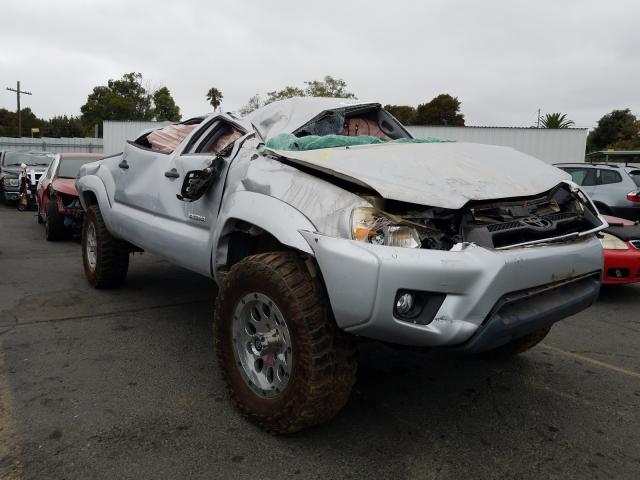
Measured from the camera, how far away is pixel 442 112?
61.0 metres

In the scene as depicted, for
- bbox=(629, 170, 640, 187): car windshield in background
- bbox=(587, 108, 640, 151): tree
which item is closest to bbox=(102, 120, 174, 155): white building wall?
bbox=(629, 170, 640, 187): car windshield in background

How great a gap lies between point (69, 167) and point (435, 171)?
9.04 metres

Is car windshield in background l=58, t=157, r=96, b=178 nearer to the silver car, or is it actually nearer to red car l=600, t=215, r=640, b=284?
red car l=600, t=215, r=640, b=284

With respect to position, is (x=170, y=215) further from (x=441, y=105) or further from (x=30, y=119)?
(x=30, y=119)

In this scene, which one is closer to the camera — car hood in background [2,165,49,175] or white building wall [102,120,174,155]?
car hood in background [2,165,49,175]

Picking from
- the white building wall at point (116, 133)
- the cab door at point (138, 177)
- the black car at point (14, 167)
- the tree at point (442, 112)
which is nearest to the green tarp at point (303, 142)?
the cab door at point (138, 177)

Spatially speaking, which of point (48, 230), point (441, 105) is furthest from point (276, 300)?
point (441, 105)

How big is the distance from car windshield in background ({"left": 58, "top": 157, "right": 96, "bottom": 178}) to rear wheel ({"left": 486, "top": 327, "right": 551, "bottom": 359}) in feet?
28.1

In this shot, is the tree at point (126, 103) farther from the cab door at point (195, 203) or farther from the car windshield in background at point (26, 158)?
the cab door at point (195, 203)

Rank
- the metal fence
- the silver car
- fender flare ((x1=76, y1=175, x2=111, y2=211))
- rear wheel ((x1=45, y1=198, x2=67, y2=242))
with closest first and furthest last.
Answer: fender flare ((x1=76, y1=175, x2=111, y2=211)) → rear wheel ((x1=45, y1=198, x2=67, y2=242)) → the silver car → the metal fence

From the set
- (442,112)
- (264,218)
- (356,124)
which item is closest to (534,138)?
(356,124)

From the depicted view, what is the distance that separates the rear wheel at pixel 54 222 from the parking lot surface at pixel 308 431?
4.50 m

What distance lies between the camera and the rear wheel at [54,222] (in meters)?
9.18

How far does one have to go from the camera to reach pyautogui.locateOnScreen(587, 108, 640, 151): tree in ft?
188
